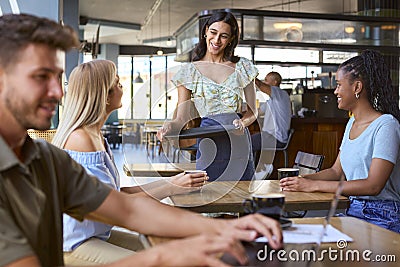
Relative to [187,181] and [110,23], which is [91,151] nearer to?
[187,181]

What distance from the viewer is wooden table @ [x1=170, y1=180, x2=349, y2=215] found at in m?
2.11

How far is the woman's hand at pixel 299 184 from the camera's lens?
7.84 feet

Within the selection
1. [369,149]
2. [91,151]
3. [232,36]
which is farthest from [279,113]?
[91,151]

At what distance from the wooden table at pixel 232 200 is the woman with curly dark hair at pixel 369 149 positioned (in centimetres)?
13

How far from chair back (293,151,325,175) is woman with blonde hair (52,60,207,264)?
1.04m

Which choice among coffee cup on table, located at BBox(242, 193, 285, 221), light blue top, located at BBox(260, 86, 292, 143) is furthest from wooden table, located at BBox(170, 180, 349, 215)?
light blue top, located at BBox(260, 86, 292, 143)

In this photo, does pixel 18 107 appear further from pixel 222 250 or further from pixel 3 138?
pixel 222 250

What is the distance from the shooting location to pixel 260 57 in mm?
9008

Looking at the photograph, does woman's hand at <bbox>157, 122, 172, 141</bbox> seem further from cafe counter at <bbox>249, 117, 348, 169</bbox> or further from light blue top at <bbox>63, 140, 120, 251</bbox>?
cafe counter at <bbox>249, 117, 348, 169</bbox>

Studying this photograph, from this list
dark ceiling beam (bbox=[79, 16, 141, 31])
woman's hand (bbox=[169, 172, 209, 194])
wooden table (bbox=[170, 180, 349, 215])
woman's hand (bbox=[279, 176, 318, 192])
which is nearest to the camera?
wooden table (bbox=[170, 180, 349, 215])

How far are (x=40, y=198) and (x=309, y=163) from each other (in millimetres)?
2309

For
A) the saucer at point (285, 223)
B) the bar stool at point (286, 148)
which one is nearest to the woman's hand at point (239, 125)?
the saucer at point (285, 223)

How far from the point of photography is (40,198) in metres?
1.16

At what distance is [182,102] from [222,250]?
195cm
